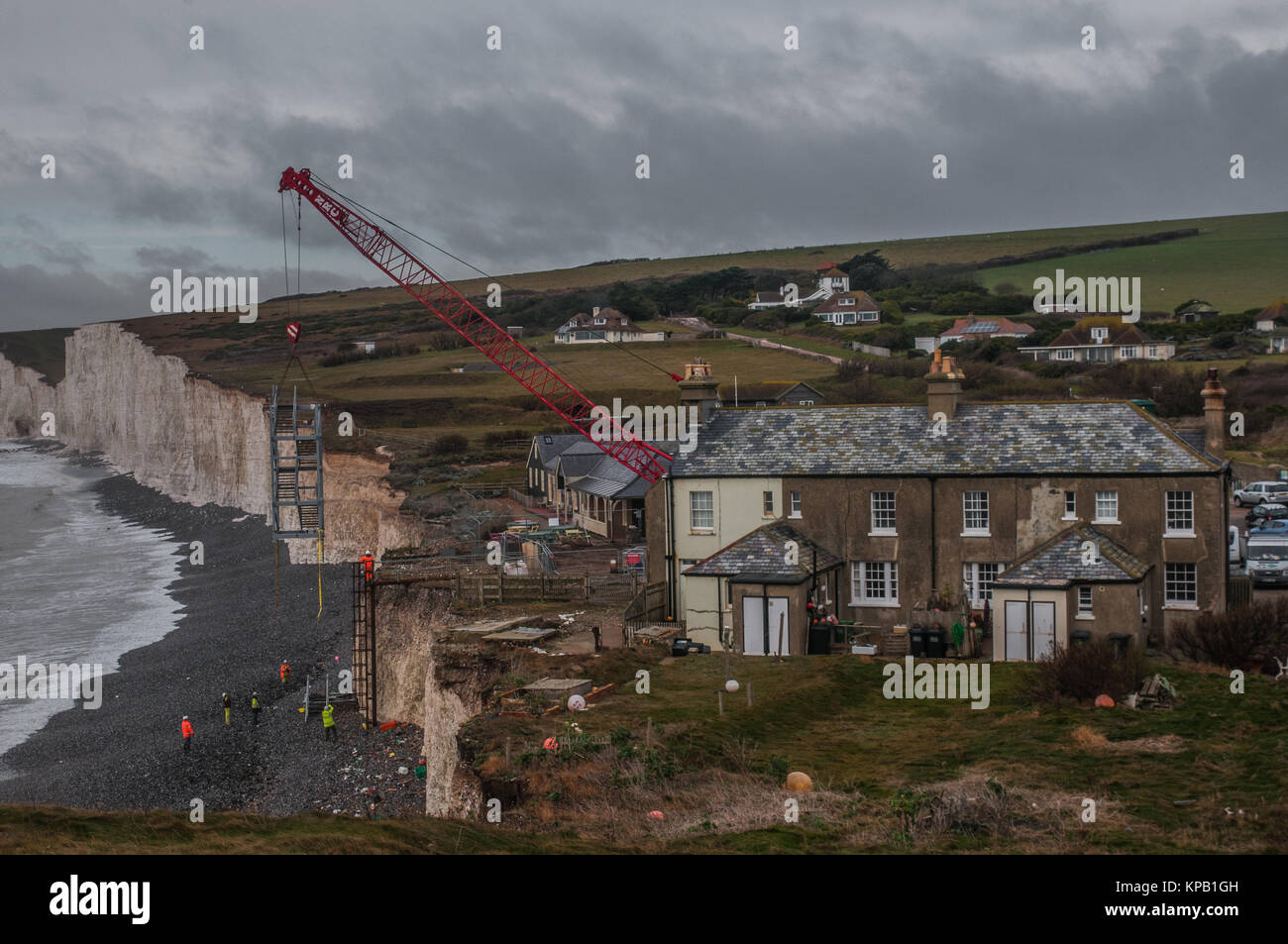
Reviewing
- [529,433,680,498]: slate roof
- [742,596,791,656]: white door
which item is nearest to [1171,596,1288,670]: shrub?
[742,596,791,656]: white door

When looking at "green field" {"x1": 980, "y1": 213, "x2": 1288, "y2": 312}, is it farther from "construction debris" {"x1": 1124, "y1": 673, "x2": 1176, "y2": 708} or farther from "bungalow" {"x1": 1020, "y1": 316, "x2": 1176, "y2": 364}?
"construction debris" {"x1": 1124, "y1": 673, "x2": 1176, "y2": 708}

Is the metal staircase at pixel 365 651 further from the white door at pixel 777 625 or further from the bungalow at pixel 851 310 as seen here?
the bungalow at pixel 851 310

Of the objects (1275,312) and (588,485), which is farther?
(1275,312)

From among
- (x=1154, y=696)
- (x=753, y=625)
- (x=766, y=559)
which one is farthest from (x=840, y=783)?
(x=766, y=559)

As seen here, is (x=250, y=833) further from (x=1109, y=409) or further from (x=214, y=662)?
(x=214, y=662)

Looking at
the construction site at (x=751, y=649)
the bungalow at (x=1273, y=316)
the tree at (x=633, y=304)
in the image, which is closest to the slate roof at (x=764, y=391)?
the construction site at (x=751, y=649)

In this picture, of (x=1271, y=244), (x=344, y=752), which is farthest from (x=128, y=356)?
(x=1271, y=244)

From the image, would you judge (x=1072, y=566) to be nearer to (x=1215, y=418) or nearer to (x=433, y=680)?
(x=1215, y=418)
